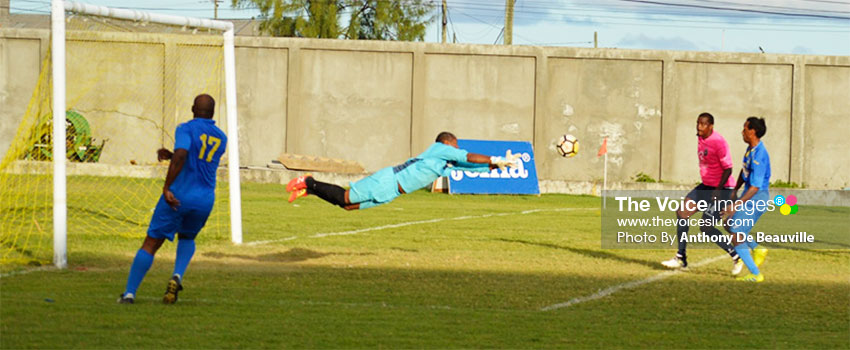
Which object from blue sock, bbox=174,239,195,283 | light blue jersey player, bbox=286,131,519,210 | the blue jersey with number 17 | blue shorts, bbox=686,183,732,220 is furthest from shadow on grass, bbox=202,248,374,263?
blue shorts, bbox=686,183,732,220

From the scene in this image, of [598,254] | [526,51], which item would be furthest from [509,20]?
[598,254]

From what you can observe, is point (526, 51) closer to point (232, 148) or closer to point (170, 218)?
point (232, 148)

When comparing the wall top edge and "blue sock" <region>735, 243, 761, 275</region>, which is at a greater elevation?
the wall top edge

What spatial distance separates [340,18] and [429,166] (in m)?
43.2

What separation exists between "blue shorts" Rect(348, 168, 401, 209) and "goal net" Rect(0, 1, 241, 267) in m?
3.24

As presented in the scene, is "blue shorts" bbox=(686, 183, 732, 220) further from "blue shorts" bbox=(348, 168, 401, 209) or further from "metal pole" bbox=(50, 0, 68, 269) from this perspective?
"metal pole" bbox=(50, 0, 68, 269)

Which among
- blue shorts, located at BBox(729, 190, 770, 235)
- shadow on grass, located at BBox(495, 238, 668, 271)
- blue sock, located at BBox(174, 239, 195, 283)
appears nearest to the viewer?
blue sock, located at BBox(174, 239, 195, 283)

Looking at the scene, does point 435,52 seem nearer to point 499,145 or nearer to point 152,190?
point 499,145

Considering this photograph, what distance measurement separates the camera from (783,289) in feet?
37.3

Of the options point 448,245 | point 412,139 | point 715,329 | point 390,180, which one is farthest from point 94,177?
point 715,329

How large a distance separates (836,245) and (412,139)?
18.1m

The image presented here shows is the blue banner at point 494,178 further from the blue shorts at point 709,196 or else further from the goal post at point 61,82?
the blue shorts at point 709,196

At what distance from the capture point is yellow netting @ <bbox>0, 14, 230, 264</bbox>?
534 inches

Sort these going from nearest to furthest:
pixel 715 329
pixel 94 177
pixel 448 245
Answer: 1. pixel 715 329
2. pixel 448 245
3. pixel 94 177
